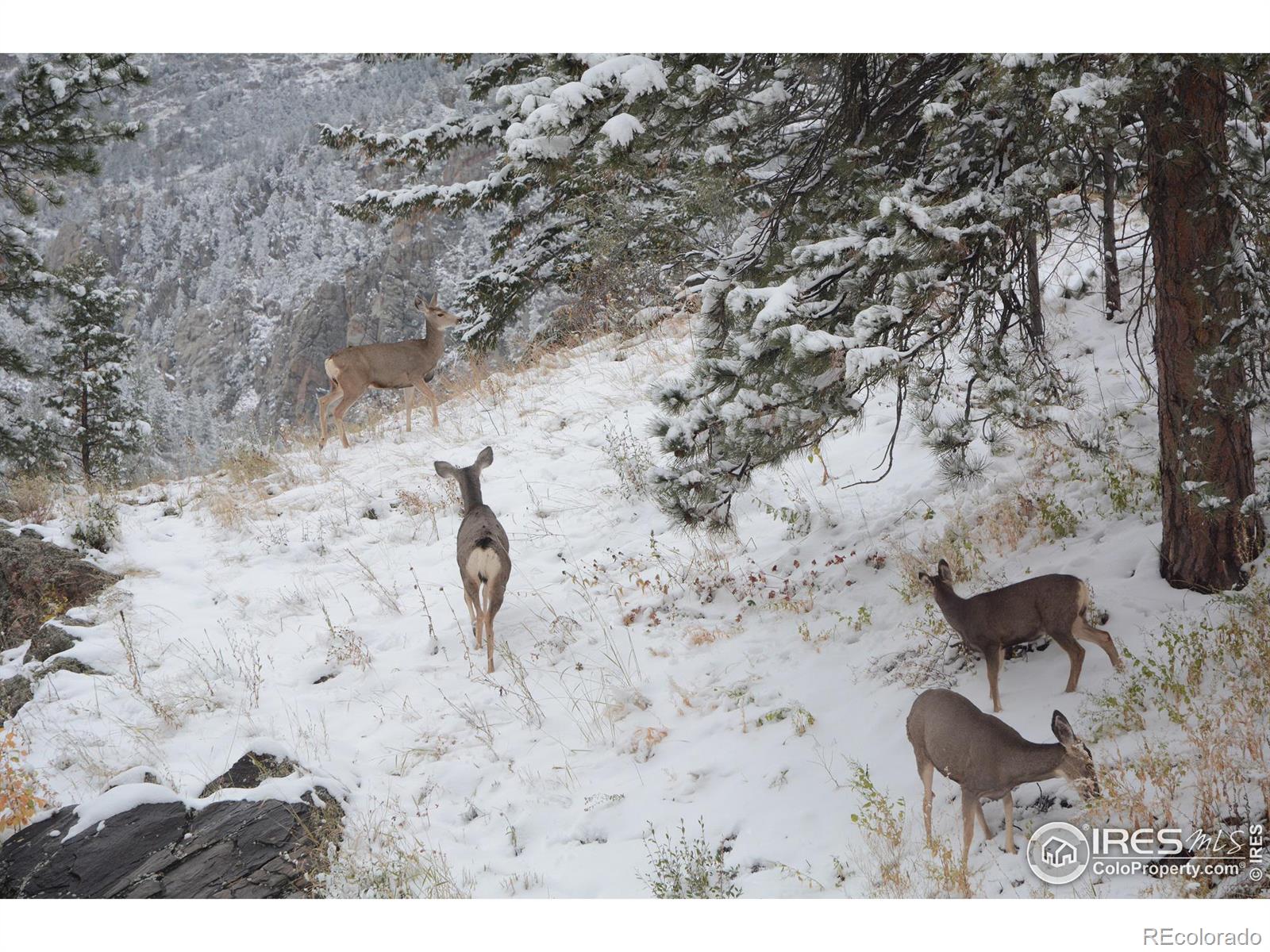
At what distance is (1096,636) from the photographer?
4012 millimetres

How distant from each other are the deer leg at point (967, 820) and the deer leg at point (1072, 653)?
1005mm

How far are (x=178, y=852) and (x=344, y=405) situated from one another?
871cm

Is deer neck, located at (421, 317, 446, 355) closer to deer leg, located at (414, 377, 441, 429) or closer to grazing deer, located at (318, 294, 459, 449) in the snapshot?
grazing deer, located at (318, 294, 459, 449)

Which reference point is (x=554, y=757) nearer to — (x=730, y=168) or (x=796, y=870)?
(x=796, y=870)

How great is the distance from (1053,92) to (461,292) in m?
9.46

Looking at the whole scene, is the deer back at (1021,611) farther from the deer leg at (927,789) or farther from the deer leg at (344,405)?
the deer leg at (344,405)

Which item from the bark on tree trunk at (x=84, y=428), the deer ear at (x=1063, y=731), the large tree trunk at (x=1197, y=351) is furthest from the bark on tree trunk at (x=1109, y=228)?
the bark on tree trunk at (x=84, y=428)

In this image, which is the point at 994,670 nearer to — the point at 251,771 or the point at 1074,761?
the point at 1074,761

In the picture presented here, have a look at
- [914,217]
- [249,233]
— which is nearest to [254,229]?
[249,233]

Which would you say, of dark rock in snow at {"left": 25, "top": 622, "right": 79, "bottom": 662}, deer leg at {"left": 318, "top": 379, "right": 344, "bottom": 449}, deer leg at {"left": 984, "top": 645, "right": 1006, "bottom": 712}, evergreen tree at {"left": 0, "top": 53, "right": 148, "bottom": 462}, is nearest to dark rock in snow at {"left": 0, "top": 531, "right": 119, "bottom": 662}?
dark rock in snow at {"left": 25, "top": 622, "right": 79, "bottom": 662}

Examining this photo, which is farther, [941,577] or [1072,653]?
[941,577]

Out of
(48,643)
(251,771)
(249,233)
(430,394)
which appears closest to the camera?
(251,771)

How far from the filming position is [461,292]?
11.7 metres

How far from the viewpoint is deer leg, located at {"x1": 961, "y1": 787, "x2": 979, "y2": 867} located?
3.37 m
